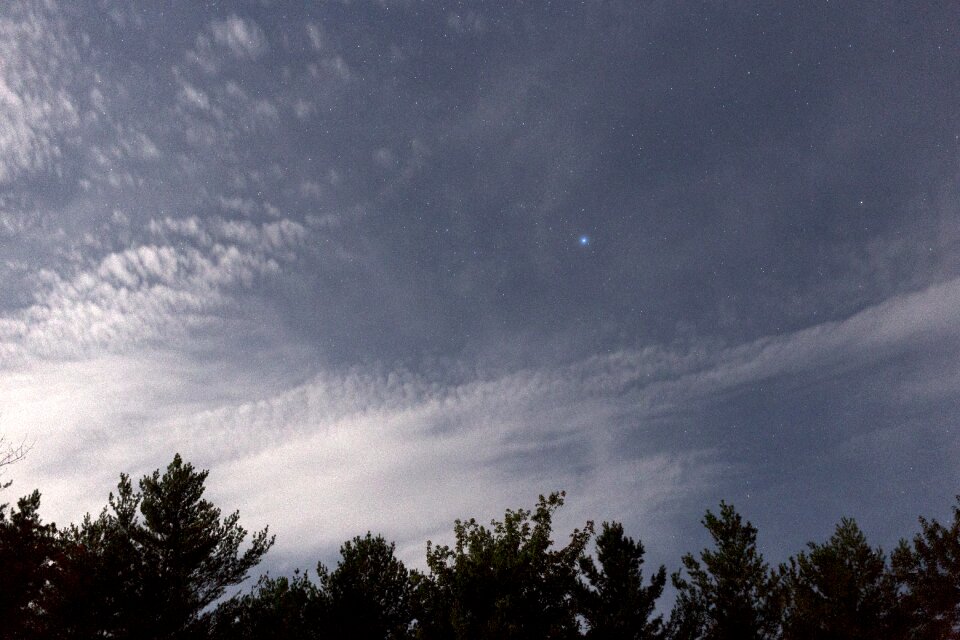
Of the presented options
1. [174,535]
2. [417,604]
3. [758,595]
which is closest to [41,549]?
[174,535]

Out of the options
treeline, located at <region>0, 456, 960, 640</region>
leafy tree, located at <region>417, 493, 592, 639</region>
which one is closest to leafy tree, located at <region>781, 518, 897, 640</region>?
treeline, located at <region>0, 456, 960, 640</region>

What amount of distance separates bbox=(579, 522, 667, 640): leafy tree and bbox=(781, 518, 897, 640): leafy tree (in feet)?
20.6

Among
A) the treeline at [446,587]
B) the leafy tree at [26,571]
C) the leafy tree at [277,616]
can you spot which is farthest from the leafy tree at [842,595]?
the leafy tree at [26,571]

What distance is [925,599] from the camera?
93.0ft

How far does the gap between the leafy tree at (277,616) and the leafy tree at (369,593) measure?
60 cm

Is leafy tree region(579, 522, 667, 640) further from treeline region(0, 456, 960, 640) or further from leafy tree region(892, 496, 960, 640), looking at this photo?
leafy tree region(892, 496, 960, 640)

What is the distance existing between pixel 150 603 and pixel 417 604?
32.7 ft

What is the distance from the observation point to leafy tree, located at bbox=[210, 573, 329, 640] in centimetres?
1906

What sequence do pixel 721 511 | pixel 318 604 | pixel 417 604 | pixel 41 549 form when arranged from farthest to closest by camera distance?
1. pixel 721 511
2. pixel 417 604
3. pixel 318 604
4. pixel 41 549

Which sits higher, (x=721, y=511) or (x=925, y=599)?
(x=721, y=511)

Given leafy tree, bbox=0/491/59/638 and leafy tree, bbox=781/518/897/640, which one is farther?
leafy tree, bbox=781/518/897/640

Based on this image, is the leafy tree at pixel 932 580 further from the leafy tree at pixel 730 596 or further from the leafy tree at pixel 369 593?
the leafy tree at pixel 369 593

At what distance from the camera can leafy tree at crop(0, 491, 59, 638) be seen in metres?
16.8

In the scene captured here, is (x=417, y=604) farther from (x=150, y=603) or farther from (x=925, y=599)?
(x=925, y=599)
